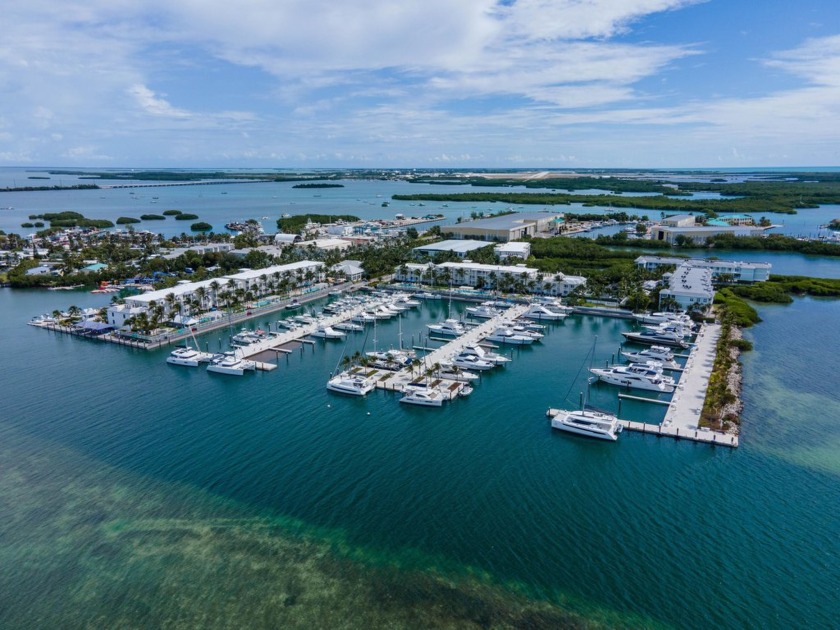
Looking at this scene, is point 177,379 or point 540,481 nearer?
point 540,481

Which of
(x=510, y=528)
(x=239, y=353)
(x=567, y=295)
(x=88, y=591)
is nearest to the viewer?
(x=88, y=591)

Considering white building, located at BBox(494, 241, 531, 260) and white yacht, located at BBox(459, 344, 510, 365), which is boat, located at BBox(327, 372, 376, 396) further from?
white building, located at BBox(494, 241, 531, 260)

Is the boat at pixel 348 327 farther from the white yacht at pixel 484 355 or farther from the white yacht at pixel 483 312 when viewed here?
the white yacht at pixel 484 355

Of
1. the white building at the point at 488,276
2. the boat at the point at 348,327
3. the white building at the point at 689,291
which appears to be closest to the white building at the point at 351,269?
the white building at the point at 488,276

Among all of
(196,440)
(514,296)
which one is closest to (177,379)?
(196,440)

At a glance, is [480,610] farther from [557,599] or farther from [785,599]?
[785,599]

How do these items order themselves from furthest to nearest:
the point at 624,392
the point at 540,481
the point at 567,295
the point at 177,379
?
the point at 567,295, the point at 177,379, the point at 624,392, the point at 540,481
